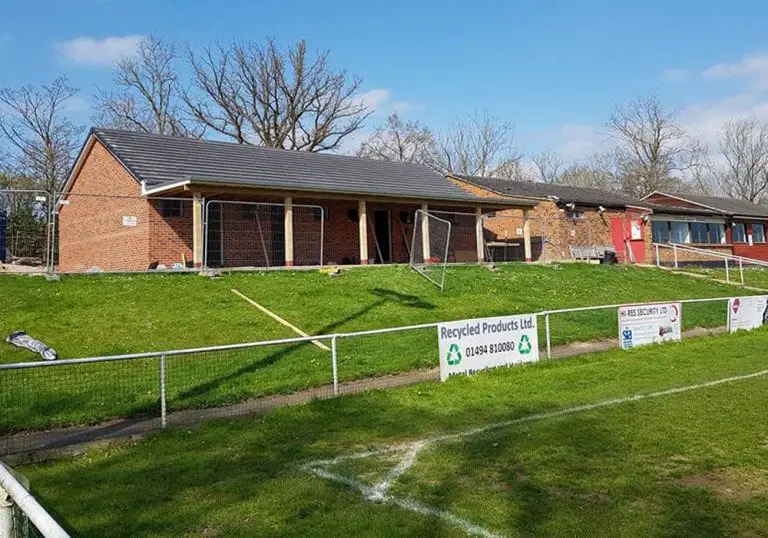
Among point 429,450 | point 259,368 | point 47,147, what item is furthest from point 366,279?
point 47,147

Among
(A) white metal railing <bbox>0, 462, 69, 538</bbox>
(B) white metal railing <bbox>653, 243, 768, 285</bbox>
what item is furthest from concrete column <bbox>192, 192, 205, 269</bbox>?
(B) white metal railing <bbox>653, 243, 768, 285</bbox>

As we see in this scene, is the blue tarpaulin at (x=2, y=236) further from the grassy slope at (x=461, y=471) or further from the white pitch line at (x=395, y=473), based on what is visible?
A: the white pitch line at (x=395, y=473)

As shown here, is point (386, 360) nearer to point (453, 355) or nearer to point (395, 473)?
point (453, 355)

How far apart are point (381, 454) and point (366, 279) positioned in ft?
40.7

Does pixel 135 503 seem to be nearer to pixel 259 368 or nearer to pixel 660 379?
pixel 259 368

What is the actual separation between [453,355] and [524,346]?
184 cm

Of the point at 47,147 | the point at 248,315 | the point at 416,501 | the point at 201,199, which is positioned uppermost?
the point at 47,147

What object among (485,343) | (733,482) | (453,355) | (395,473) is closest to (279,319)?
(453,355)

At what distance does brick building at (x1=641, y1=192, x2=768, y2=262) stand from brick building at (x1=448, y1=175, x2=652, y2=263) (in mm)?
1803

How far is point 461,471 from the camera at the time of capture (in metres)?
5.77

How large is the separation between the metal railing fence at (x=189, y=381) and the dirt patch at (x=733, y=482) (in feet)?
17.2

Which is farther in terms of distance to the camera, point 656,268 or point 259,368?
point 656,268

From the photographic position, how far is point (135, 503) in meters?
5.21

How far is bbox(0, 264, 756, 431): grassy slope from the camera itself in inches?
357
